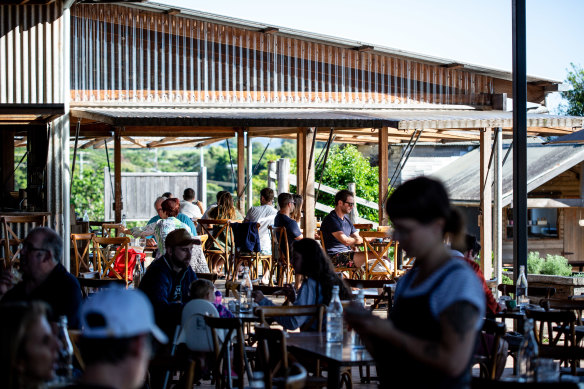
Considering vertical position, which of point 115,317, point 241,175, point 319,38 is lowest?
point 115,317

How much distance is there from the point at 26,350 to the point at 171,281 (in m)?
3.47

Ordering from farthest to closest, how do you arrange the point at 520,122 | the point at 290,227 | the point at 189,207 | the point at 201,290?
the point at 189,207, the point at 290,227, the point at 520,122, the point at 201,290

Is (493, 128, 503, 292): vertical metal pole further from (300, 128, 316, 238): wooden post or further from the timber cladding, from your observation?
the timber cladding

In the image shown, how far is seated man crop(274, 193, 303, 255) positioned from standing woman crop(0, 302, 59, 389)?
29.1 feet

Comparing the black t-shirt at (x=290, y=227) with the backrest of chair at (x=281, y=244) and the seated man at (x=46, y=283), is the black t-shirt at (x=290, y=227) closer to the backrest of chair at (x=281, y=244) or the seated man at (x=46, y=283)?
the backrest of chair at (x=281, y=244)

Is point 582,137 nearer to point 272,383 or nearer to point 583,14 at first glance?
point 272,383

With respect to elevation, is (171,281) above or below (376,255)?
above

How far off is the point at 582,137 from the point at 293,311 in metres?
11.4

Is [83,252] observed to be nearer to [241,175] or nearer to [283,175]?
[241,175]

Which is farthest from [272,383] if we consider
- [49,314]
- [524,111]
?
[524,111]

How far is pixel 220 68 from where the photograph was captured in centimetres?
1420

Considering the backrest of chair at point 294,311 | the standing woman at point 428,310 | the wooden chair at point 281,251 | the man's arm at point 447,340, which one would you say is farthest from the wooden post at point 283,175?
the man's arm at point 447,340

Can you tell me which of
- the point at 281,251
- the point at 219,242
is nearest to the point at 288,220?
the point at 281,251

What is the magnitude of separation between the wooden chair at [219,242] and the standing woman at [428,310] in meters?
9.72
